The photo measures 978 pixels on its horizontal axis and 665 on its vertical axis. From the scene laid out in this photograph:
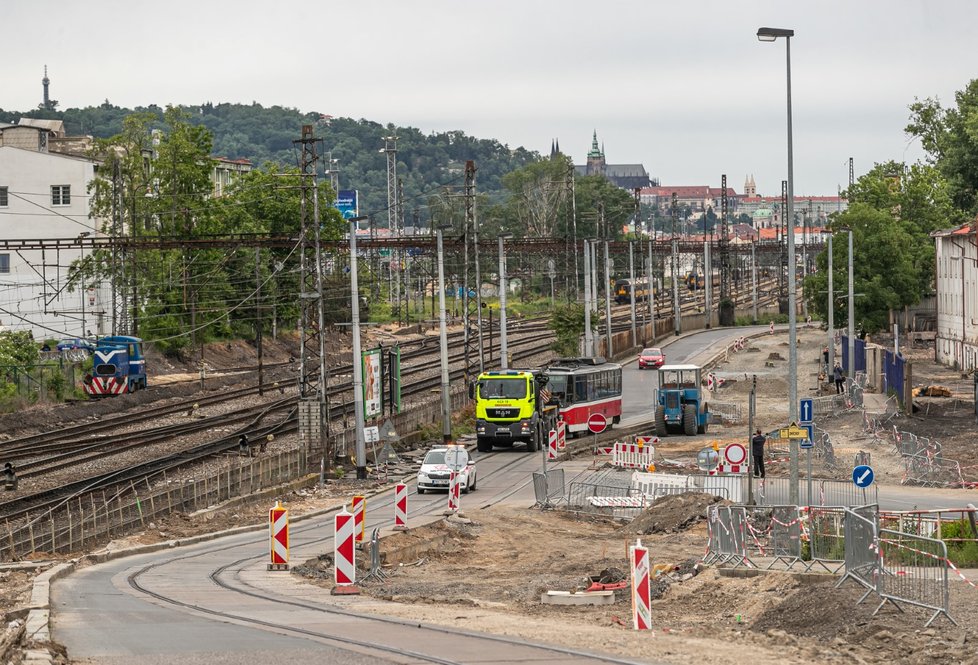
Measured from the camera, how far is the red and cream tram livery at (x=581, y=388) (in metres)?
54.4

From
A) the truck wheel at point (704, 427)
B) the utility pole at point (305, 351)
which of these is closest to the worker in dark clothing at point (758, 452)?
the utility pole at point (305, 351)

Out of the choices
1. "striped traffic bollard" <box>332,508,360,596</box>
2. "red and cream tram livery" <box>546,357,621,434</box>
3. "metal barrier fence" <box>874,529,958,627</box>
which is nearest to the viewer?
"metal barrier fence" <box>874,529,958,627</box>

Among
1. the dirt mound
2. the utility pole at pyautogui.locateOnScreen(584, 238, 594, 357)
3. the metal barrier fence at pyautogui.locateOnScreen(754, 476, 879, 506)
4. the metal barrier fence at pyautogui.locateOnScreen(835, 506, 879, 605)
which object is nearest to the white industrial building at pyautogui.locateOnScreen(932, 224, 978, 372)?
the utility pole at pyautogui.locateOnScreen(584, 238, 594, 357)

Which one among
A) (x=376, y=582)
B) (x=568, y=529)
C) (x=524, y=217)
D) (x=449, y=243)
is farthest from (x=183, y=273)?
(x=524, y=217)

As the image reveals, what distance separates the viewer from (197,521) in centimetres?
3406

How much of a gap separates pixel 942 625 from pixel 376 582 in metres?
10.0

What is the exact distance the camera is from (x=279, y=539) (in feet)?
83.0


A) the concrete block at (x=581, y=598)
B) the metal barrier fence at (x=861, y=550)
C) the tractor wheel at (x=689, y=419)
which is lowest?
the tractor wheel at (x=689, y=419)

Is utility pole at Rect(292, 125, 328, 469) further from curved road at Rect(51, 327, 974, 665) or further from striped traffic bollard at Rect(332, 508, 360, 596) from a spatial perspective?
striped traffic bollard at Rect(332, 508, 360, 596)

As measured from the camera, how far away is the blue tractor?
56.7m

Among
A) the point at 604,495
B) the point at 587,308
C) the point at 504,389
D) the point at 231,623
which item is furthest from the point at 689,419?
the point at 231,623

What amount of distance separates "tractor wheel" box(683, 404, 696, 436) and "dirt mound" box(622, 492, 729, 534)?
22.6 m

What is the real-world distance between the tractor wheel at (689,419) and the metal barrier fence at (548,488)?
17208 millimetres

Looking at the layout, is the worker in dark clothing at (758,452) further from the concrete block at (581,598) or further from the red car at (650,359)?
the red car at (650,359)
